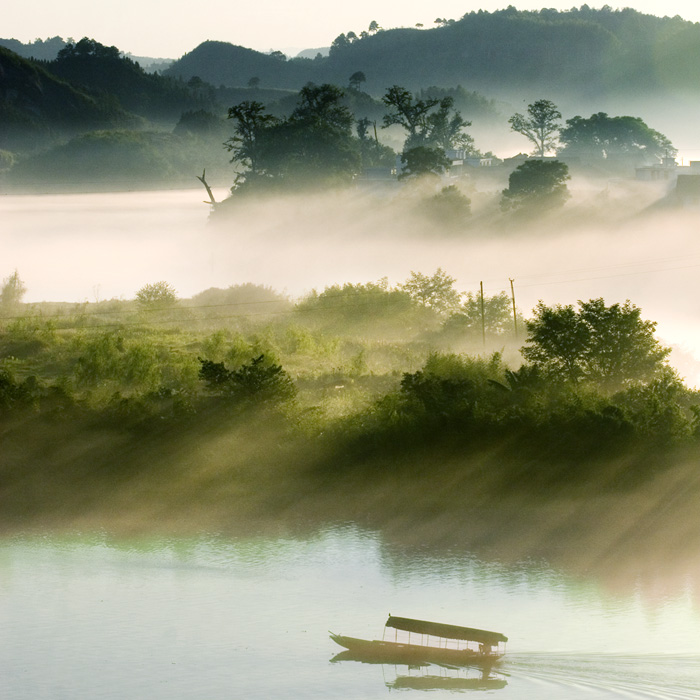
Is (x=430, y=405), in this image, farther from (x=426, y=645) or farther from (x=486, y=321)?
(x=486, y=321)

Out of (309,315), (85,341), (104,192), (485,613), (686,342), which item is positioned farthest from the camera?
(104,192)

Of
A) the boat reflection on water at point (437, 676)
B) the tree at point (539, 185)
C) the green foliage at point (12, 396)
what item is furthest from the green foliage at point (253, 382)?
the tree at point (539, 185)

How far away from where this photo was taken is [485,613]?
28047 millimetres

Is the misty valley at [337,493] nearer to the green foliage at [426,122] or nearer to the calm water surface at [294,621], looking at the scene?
the calm water surface at [294,621]

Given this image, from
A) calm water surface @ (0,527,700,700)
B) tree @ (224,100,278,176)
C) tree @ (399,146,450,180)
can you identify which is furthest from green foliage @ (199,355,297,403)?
tree @ (399,146,450,180)

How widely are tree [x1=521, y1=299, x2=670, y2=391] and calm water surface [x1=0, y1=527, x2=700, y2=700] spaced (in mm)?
11516

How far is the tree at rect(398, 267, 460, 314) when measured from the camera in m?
73.9

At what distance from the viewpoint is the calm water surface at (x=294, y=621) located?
24781mm

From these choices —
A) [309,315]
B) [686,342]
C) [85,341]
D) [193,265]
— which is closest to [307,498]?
[85,341]

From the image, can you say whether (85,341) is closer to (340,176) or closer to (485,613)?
(485,613)

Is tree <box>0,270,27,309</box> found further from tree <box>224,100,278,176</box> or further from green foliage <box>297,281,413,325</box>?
tree <box>224,100,278,176</box>

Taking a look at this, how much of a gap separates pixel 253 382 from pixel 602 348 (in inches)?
508

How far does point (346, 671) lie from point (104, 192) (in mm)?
157792

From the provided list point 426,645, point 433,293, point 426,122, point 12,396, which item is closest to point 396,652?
point 426,645
